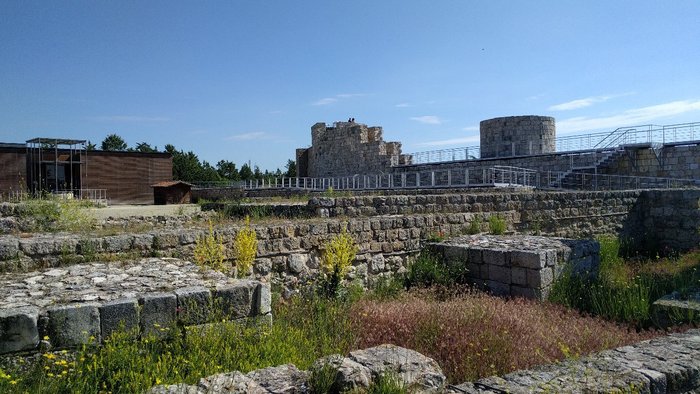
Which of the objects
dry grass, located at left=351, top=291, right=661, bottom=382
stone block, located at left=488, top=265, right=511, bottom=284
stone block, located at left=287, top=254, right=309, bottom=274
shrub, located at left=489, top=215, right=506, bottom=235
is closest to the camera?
dry grass, located at left=351, top=291, right=661, bottom=382

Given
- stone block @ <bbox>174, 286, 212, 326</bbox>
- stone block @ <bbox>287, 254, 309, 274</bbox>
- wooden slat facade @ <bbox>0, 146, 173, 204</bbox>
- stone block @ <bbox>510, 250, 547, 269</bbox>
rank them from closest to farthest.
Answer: stone block @ <bbox>174, 286, 212, 326</bbox> → stone block @ <bbox>287, 254, 309, 274</bbox> → stone block @ <bbox>510, 250, 547, 269</bbox> → wooden slat facade @ <bbox>0, 146, 173, 204</bbox>

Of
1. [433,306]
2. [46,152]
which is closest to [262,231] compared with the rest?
[433,306]

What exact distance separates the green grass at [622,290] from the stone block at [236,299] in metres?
5.28

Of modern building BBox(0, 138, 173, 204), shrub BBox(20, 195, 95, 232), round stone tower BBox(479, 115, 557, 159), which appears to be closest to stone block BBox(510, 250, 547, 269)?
shrub BBox(20, 195, 95, 232)

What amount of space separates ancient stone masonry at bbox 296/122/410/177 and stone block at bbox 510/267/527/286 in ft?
79.2

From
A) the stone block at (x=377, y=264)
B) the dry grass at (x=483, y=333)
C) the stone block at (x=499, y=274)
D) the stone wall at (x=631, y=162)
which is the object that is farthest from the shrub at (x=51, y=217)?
the stone wall at (x=631, y=162)

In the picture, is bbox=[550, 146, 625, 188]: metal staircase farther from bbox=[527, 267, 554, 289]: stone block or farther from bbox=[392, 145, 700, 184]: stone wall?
bbox=[527, 267, 554, 289]: stone block

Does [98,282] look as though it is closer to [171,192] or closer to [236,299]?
[236,299]

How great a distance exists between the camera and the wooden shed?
32312 millimetres

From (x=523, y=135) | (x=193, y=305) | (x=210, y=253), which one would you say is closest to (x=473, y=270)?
(x=210, y=253)

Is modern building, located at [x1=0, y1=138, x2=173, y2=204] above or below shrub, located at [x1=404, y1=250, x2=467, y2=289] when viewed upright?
above

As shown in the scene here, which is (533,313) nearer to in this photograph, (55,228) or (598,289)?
(598,289)

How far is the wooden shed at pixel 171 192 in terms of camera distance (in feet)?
106

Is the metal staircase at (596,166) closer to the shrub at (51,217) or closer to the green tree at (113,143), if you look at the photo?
the shrub at (51,217)
